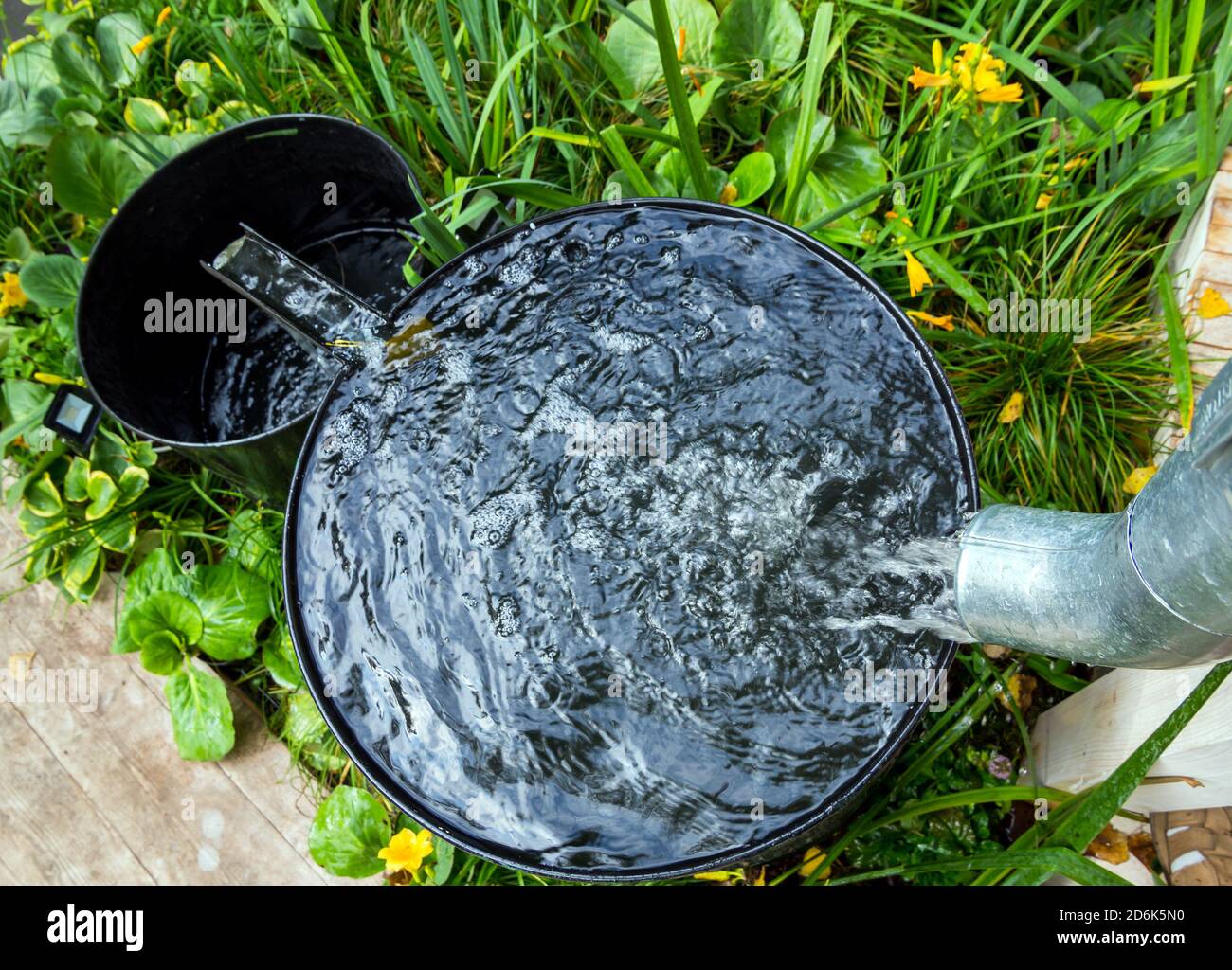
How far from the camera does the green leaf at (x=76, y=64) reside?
8.43ft

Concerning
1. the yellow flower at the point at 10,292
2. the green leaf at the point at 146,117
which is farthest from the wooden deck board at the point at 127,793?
the green leaf at the point at 146,117

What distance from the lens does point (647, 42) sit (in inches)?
91.9

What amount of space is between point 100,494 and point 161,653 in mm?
479

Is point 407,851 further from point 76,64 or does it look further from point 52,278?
point 76,64

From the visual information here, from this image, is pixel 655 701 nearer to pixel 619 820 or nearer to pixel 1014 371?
pixel 619 820

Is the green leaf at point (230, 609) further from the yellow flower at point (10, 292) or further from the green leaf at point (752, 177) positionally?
the green leaf at point (752, 177)

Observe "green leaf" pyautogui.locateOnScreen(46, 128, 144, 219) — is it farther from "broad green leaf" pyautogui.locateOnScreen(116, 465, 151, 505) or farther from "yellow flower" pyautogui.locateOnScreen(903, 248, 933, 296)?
"yellow flower" pyautogui.locateOnScreen(903, 248, 933, 296)

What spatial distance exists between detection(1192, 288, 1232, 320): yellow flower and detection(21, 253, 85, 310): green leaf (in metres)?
2.80

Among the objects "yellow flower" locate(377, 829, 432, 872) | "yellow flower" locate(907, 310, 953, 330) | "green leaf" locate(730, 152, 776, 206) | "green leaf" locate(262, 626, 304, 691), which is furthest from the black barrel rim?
"yellow flower" locate(907, 310, 953, 330)

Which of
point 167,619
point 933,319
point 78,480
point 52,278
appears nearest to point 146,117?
point 52,278

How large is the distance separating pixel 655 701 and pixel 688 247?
34.7 inches

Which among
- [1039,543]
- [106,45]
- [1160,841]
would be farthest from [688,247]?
[106,45]

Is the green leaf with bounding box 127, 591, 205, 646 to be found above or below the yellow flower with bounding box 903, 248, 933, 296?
below

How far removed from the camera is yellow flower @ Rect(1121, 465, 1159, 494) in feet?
6.44
